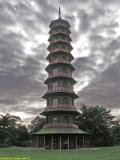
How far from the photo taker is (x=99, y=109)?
208ft

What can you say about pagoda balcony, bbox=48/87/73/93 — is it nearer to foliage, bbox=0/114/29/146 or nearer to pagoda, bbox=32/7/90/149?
pagoda, bbox=32/7/90/149

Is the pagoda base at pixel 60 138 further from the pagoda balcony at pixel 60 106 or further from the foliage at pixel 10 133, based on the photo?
the foliage at pixel 10 133

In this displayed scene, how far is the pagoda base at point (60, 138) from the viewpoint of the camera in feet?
144

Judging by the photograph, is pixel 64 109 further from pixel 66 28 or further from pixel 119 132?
pixel 119 132

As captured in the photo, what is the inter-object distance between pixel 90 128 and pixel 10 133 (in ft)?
65.1

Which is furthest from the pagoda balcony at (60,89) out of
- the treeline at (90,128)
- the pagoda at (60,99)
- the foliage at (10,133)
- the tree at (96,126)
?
the foliage at (10,133)

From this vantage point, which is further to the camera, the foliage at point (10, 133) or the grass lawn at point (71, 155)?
the foliage at point (10, 133)

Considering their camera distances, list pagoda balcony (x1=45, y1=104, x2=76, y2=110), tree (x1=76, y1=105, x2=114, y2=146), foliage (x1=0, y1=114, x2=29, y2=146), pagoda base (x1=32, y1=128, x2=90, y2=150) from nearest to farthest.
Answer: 1. pagoda base (x1=32, y1=128, x2=90, y2=150)
2. pagoda balcony (x1=45, y1=104, x2=76, y2=110)
3. tree (x1=76, y1=105, x2=114, y2=146)
4. foliage (x1=0, y1=114, x2=29, y2=146)

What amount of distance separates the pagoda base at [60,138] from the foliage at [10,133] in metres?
15.4

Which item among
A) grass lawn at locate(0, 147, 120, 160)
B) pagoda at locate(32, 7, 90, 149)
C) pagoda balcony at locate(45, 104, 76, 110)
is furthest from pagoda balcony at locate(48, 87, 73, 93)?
grass lawn at locate(0, 147, 120, 160)

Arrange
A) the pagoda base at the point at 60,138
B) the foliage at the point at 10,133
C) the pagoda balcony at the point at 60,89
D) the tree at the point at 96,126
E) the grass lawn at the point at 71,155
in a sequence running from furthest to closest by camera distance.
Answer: the foliage at the point at 10,133 < the tree at the point at 96,126 < the pagoda balcony at the point at 60,89 < the pagoda base at the point at 60,138 < the grass lawn at the point at 71,155

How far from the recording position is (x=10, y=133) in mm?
64750

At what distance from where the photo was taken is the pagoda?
45594mm

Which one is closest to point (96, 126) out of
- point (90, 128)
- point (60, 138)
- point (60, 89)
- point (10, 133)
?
point (90, 128)
